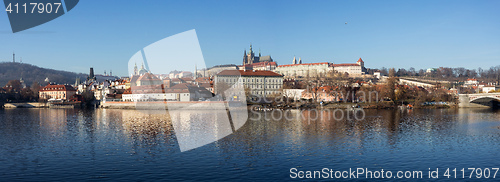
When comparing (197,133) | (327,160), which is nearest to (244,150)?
(327,160)

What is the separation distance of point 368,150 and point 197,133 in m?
11.3

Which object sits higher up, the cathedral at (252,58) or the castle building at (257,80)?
the cathedral at (252,58)

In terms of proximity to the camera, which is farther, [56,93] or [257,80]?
Result: [56,93]

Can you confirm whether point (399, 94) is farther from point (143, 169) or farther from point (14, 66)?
point (14, 66)

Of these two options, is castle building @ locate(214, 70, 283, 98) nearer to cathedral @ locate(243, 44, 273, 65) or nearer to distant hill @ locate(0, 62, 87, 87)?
cathedral @ locate(243, 44, 273, 65)

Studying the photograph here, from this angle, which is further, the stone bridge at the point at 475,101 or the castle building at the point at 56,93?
the castle building at the point at 56,93

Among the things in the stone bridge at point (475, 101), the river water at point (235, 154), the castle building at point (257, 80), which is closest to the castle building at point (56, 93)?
the castle building at point (257, 80)

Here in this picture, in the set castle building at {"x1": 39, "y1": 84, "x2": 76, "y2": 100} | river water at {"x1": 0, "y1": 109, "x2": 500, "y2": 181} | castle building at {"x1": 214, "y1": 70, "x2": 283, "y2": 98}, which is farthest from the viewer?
castle building at {"x1": 39, "y1": 84, "x2": 76, "y2": 100}

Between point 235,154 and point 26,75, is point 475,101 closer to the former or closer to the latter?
point 235,154

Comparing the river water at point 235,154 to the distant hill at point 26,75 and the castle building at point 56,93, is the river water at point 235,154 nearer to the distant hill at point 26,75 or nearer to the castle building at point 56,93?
the castle building at point 56,93

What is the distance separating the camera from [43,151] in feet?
59.8

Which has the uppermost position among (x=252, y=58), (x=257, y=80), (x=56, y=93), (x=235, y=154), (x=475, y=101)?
(x=252, y=58)

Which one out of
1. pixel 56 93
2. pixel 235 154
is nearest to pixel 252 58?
pixel 56 93

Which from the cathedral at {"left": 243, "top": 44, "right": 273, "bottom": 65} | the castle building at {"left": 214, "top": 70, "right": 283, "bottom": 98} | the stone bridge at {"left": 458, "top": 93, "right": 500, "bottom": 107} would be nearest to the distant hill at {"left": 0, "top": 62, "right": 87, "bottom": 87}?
the cathedral at {"left": 243, "top": 44, "right": 273, "bottom": 65}
